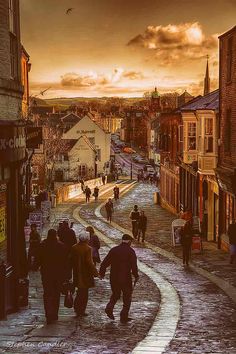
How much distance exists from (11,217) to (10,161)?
1584 mm

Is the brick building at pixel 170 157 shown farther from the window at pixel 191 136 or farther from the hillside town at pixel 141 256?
the window at pixel 191 136

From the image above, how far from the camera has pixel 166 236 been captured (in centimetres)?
3281

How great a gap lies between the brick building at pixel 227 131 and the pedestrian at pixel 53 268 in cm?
1333

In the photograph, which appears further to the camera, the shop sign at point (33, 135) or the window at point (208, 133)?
the window at point (208, 133)

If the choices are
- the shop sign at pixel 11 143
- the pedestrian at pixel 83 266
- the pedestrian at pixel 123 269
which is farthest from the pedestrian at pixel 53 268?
the shop sign at pixel 11 143

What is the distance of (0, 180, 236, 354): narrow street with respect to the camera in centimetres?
1075

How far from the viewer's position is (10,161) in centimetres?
1319

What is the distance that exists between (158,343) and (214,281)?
26.9 ft

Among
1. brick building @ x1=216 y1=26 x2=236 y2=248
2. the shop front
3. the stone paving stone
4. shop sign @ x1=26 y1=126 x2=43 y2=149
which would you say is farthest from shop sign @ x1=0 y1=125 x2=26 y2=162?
brick building @ x1=216 y1=26 x2=236 y2=248

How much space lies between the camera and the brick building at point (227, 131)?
26438 mm

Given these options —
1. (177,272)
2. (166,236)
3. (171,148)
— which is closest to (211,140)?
(166,236)

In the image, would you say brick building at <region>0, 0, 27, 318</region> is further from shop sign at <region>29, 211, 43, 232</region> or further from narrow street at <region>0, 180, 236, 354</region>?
shop sign at <region>29, 211, 43, 232</region>

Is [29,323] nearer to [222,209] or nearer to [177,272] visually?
[177,272]

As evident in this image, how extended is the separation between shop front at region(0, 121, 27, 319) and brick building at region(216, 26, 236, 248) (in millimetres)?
11899
